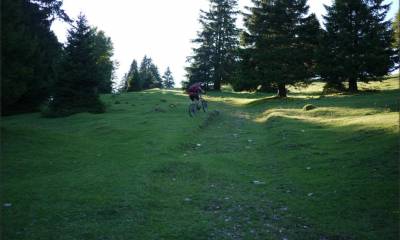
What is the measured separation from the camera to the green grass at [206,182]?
8.84 meters

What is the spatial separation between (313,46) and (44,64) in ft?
95.4

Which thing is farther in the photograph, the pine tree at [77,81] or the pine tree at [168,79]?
the pine tree at [168,79]

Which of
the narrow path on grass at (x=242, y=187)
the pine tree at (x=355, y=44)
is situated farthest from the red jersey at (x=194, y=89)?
the pine tree at (x=355, y=44)

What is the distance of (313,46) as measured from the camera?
40.1 meters

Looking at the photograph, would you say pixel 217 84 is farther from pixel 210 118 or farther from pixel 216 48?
pixel 210 118

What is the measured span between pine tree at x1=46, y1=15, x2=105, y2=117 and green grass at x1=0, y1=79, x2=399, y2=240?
1207 centimetres

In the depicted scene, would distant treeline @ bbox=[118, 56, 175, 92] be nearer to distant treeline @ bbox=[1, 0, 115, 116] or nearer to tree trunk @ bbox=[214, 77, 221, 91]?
tree trunk @ bbox=[214, 77, 221, 91]

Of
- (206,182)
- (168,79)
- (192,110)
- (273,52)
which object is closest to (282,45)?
(273,52)

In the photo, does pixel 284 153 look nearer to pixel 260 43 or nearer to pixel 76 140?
pixel 76 140

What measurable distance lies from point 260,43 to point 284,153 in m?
26.6

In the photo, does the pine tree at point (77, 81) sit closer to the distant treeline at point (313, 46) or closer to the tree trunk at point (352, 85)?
the distant treeline at point (313, 46)

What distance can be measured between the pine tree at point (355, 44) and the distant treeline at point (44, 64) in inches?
955

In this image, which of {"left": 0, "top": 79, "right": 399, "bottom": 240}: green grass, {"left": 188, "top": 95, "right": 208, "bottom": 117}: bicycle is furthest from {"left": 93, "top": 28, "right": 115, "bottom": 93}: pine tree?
{"left": 0, "top": 79, "right": 399, "bottom": 240}: green grass

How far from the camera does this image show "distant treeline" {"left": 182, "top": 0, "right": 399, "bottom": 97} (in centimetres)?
3578
